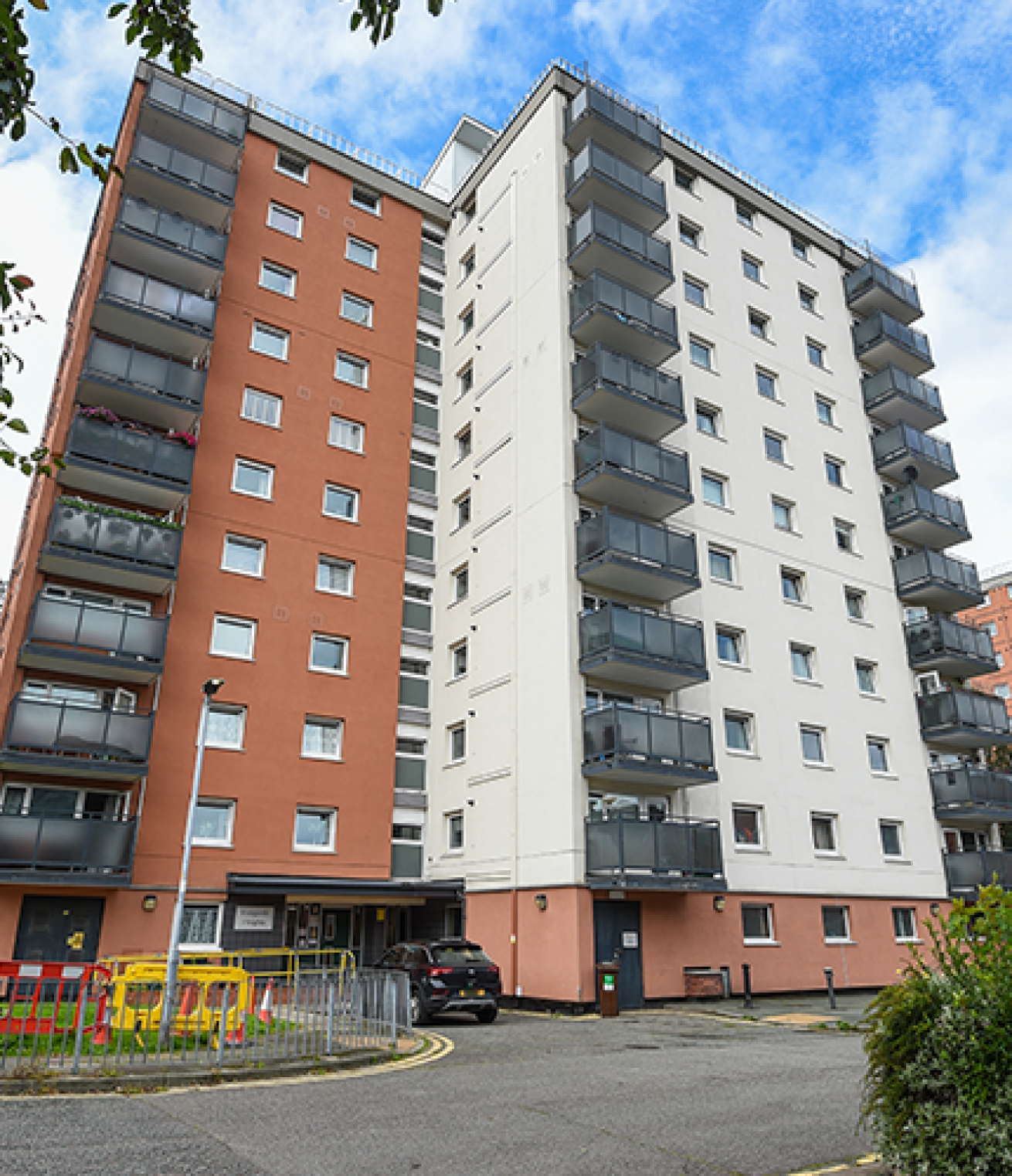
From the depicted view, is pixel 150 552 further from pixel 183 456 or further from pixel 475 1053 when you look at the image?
pixel 475 1053

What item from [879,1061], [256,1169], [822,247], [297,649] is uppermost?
[822,247]

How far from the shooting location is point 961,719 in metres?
28.1

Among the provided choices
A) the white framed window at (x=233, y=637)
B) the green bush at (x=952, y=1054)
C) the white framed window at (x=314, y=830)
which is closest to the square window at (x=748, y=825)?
the white framed window at (x=314, y=830)

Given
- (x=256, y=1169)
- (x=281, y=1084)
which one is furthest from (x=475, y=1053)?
(x=256, y=1169)

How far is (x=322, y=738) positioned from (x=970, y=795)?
63.7 feet

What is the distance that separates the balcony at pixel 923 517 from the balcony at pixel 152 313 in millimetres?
23352

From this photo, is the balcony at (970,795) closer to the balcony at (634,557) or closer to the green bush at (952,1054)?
the balcony at (634,557)

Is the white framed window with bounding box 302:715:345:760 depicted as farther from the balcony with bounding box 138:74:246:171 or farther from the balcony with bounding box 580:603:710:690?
the balcony with bounding box 138:74:246:171

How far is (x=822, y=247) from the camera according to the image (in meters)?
35.0

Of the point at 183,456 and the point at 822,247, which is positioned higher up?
the point at 822,247

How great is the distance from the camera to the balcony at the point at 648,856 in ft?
63.6

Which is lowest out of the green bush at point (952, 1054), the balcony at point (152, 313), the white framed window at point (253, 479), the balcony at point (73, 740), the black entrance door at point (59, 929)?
the green bush at point (952, 1054)

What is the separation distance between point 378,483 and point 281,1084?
2021 centimetres

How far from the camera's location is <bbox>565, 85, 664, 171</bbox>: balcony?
1063 inches
